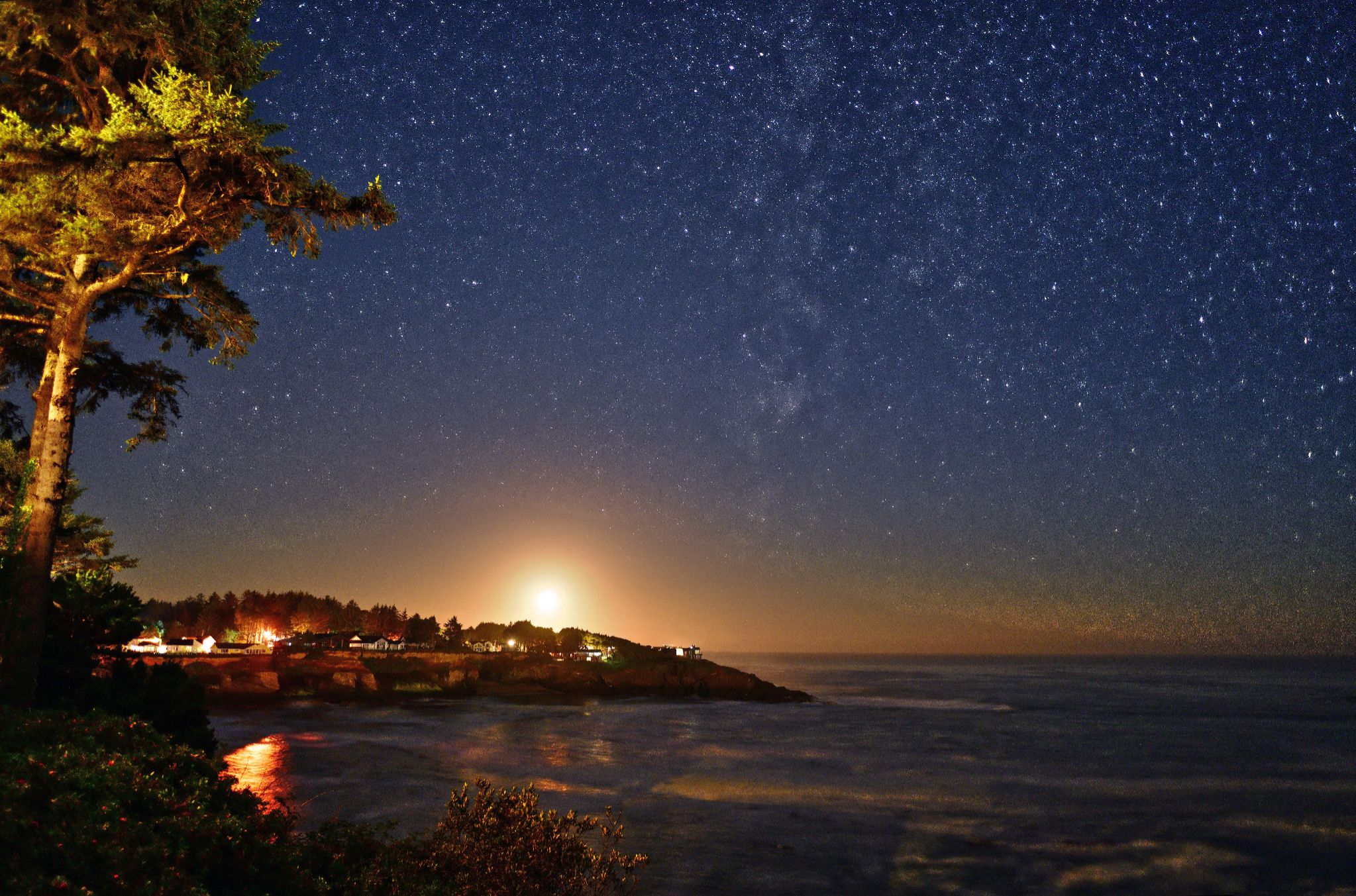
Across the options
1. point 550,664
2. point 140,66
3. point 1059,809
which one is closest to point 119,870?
point 140,66

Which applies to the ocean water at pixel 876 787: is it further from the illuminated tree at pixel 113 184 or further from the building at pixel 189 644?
the building at pixel 189 644

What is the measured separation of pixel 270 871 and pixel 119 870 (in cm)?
199

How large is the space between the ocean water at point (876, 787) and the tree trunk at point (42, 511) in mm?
6425

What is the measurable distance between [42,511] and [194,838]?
7403 millimetres

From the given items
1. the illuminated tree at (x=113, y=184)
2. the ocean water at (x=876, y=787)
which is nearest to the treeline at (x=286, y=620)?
the ocean water at (x=876, y=787)

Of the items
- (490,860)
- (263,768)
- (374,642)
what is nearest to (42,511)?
(490,860)

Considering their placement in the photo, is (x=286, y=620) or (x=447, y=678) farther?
(x=286, y=620)

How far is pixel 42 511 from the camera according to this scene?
12.5m

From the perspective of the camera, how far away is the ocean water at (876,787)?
18.1 meters

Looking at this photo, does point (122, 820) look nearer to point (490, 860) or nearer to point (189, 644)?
point (490, 860)

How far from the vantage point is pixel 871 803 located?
83.7 feet

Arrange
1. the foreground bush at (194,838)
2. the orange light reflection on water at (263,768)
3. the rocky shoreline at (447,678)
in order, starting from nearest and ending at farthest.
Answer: the foreground bush at (194,838)
the orange light reflection on water at (263,768)
the rocky shoreline at (447,678)

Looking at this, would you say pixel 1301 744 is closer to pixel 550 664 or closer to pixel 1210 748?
pixel 1210 748

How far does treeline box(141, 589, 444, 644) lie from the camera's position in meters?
123
